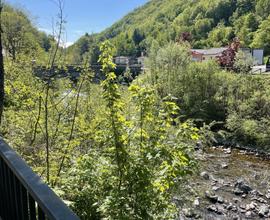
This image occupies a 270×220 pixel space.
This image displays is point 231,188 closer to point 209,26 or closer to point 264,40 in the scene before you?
point 264,40

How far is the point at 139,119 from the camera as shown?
3568mm

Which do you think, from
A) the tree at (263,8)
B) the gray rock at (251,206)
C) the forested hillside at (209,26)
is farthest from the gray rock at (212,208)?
the tree at (263,8)

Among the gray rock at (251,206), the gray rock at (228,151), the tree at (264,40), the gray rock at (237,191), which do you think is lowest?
the gray rock at (228,151)

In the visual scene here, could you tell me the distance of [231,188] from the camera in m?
11.2

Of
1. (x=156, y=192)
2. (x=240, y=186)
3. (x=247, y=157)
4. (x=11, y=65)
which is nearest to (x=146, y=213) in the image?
(x=156, y=192)

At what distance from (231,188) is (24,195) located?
1052 cm

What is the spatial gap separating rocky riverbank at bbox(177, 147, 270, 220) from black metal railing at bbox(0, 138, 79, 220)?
4279 mm

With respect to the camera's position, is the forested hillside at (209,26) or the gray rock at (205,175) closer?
the gray rock at (205,175)

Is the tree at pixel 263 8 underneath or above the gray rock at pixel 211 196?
above

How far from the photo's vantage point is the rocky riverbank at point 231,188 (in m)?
9.29

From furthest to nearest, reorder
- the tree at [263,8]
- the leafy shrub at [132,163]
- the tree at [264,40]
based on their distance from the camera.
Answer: the tree at [263,8]
the tree at [264,40]
the leafy shrub at [132,163]

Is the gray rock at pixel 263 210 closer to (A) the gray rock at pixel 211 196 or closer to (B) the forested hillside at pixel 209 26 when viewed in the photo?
(A) the gray rock at pixel 211 196

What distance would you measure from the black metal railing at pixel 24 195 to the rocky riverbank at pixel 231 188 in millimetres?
4279

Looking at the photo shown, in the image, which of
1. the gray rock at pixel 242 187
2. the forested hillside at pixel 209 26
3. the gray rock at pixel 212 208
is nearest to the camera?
the gray rock at pixel 212 208
